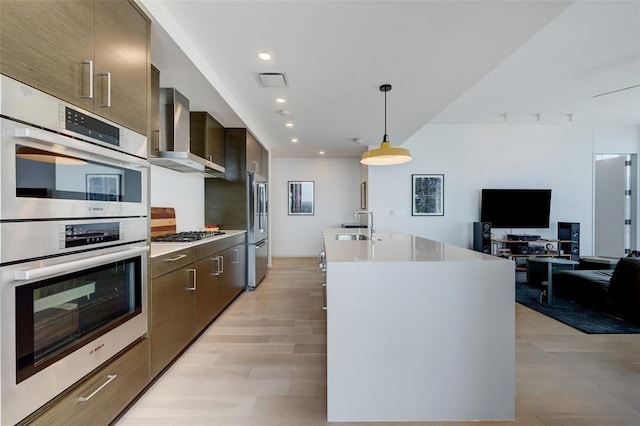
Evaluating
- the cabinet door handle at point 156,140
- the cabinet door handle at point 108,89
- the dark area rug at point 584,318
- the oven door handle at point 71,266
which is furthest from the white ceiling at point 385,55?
the dark area rug at point 584,318

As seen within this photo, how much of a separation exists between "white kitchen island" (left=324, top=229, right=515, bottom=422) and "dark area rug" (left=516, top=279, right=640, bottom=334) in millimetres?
2094

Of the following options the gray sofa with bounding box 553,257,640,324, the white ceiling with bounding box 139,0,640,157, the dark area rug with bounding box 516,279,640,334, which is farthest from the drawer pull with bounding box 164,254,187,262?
the gray sofa with bounding box 553,257,640,324

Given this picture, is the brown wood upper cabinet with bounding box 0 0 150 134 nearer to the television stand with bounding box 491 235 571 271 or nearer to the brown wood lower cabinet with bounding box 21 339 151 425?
the brown wood lower cabinet with bounding box 21 339 151 425

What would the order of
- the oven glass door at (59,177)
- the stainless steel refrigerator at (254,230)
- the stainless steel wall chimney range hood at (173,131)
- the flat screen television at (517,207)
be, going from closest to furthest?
the oven glass door at (59,177)
the stainless steel wall chimney range hood at (173,131)
the stainless steel refrigerator at (254,230)
the flat screen television at (517,207)

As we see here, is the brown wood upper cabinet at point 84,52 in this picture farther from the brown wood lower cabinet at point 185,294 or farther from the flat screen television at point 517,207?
the flat screen television at point 517,207

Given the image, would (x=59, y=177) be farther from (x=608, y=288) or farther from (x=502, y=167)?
(x=502, y=167)

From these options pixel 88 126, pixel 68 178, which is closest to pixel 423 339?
pixel 68 178

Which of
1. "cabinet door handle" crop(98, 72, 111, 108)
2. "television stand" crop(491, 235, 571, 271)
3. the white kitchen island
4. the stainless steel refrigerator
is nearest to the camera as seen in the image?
"cabinet door handle" crop(98, 72, 111, 108)

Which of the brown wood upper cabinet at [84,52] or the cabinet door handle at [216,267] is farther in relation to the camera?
the cabinet door handle at [216,267]

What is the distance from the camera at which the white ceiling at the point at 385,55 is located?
6.79 ft

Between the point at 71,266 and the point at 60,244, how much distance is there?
10 cm

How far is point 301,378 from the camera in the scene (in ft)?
7.07

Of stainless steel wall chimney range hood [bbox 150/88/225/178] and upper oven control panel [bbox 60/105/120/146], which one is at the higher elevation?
stainless steel wall chimney range hood [bbox 150/88/225/178]

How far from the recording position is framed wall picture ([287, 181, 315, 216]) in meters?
7.96
